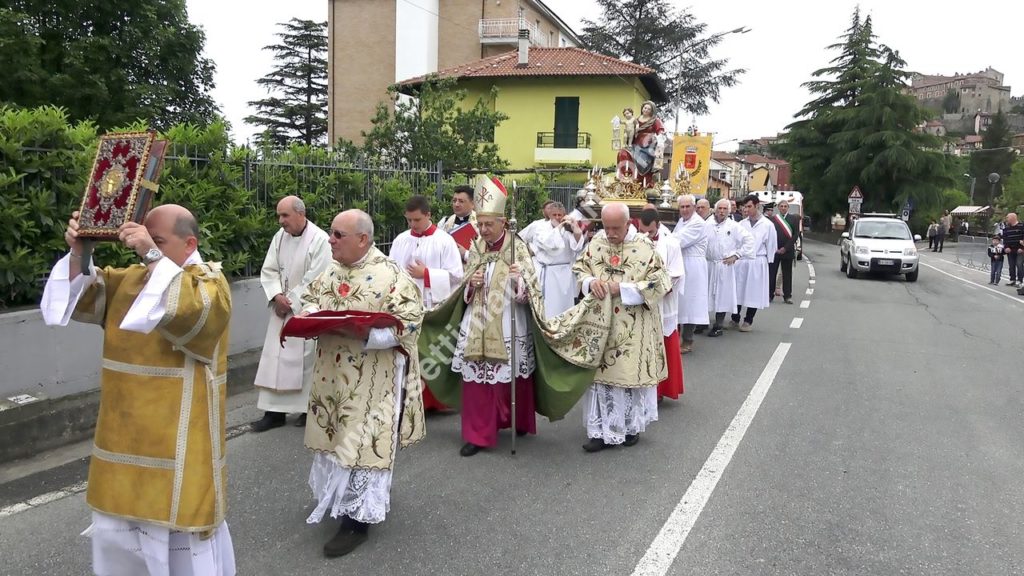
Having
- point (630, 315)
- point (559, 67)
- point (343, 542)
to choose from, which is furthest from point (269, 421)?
point (559, 67)

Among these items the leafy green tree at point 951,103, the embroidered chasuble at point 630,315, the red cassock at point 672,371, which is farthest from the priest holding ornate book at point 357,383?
the leafy green tree at point 951,103

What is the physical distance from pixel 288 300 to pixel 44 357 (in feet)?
5.83

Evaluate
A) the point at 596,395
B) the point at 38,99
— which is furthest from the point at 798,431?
the point at 38,99

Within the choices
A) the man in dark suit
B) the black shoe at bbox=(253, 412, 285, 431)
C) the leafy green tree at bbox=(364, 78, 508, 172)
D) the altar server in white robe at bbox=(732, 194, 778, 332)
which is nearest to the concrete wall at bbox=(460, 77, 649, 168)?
the leafy green tree at bbox=(364, 78, 508, 172)

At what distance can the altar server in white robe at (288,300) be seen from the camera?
18.8 ft

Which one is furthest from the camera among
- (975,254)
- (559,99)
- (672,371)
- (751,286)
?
(559,99)

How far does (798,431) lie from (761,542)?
2.24m

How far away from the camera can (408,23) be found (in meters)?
39.9

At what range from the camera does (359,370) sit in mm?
3787

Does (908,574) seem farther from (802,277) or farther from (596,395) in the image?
(802,277)

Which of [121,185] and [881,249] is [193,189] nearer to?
[121,185]

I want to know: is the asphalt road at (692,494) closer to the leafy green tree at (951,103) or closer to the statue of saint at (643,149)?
the statue of saint at (643,149)

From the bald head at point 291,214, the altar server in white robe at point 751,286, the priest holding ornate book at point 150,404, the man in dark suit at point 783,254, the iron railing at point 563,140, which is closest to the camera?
the priest holding ornate book at point 150,404

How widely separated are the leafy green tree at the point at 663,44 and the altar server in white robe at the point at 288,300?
3594 cm
